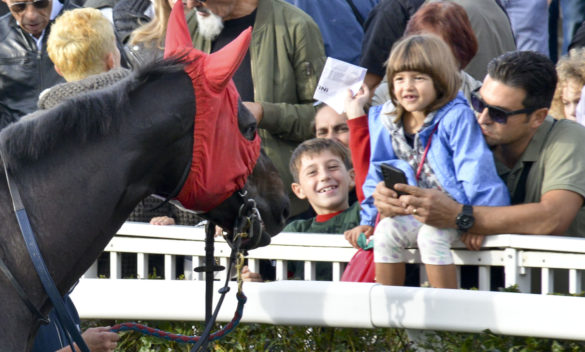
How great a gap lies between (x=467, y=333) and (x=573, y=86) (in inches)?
111

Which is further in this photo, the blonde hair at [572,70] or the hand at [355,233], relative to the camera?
the blonde hair at [572,70]

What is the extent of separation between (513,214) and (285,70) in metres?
2.09

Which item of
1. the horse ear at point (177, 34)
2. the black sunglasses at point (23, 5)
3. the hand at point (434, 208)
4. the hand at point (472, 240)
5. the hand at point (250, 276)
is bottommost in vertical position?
the hand at point (250, 276)

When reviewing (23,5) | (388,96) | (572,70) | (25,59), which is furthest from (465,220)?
(23,5)

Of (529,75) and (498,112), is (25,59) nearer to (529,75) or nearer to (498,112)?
(498,112)

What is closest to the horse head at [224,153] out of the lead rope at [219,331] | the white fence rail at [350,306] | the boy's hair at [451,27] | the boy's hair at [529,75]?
the lead rope at [219,331]

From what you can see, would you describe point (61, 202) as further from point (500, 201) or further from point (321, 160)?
point (321, 160)

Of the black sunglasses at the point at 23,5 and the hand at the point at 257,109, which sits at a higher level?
the black sunglasses at the point at 23,5

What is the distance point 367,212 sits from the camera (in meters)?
4.81

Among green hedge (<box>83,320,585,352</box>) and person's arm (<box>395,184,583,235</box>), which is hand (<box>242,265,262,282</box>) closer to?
green hedge (<box>83,320,585,352</box>)

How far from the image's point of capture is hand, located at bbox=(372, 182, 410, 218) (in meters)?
4.43

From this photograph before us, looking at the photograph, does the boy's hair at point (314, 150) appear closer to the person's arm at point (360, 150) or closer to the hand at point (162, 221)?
the person's arm at point (360, 150)

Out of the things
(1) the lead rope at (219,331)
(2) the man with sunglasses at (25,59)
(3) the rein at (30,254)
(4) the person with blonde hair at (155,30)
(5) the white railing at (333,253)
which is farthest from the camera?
(2) the man with sunglasses at (25,59)

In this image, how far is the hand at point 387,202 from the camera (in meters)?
4.43
